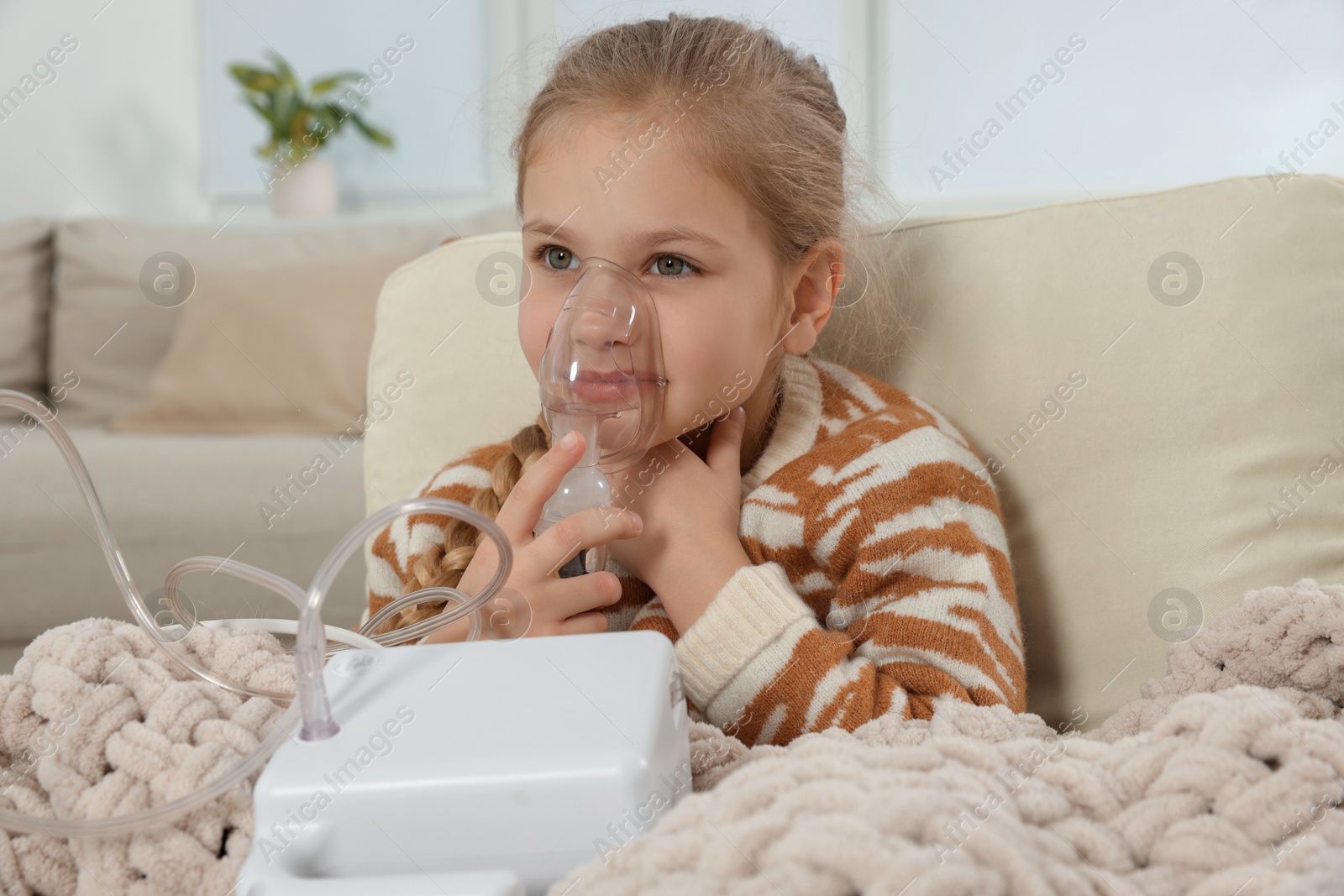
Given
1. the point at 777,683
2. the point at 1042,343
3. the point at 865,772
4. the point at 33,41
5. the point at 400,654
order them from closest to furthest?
1. the point at 865,772
2. the point at 400,654
3. the point at 777,683
4. the point at 1042,343
5. the point at 33,41

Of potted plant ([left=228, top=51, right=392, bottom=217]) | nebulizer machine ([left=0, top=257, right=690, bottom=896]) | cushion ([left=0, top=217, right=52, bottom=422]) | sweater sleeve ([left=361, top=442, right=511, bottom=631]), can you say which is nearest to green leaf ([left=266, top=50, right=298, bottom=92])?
potted plant ([left=228, top=51, right=392, bottom=217])

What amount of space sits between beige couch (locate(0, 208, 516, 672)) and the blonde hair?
0.97m

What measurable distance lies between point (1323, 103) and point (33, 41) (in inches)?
142

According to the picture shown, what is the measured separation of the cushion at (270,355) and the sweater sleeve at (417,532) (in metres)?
1.23

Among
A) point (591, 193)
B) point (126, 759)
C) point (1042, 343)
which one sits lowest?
→ point (126, 759)

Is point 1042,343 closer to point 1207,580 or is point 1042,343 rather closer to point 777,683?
point 1207,580

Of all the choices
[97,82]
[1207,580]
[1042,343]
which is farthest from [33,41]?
[1207,580]

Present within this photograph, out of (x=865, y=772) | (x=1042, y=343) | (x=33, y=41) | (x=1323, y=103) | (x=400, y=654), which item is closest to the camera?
(x=865, y=772)

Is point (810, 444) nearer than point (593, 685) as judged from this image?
No

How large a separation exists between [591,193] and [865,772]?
1.97 feet

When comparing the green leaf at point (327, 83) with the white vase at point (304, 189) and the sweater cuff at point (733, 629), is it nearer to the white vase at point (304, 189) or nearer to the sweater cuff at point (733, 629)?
the white vase at point (304, 189)

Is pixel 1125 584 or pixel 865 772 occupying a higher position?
pixel 865 772

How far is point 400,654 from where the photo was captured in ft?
1.96

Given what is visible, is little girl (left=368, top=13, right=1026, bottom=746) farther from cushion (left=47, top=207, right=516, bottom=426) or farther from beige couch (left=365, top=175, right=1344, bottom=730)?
cushion (left=47, top=207, right=516, bottom=426)
